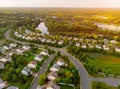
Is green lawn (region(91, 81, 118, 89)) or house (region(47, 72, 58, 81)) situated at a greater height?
house (region(47, 72, 58, 81))

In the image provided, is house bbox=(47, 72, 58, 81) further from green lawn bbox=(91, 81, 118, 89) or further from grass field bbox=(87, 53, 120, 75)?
grass field bbox=(87, 53, 120, 75)

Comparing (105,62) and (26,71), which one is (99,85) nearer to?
(105,62)

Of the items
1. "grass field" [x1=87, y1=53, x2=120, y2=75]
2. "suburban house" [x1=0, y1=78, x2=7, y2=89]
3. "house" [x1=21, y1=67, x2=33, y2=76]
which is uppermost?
"house" [x1=21, y1=67, x2=33, y2=76]

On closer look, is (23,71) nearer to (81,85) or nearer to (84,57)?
(81,85)

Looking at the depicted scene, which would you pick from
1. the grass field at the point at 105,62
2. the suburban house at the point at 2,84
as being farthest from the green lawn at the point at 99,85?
the suburban house at the point at 2,84

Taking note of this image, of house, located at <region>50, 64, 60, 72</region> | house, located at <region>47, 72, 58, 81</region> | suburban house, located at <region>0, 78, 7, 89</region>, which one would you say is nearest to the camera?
suburban house, located at <region>0, 78, 7, 89</region>

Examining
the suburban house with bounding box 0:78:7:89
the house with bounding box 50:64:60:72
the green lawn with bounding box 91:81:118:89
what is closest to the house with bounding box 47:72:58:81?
the house with bounding box 50:64:60:72

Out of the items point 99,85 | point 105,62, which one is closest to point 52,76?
point 99,85

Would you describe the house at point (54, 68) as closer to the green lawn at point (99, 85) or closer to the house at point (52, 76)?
the house at point (52, 76)
